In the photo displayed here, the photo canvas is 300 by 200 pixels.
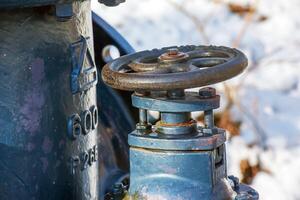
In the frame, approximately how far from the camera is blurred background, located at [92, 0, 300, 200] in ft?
13.5

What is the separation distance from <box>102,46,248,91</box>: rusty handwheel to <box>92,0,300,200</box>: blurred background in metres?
2.27

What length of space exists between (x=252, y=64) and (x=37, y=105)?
11.2 ft

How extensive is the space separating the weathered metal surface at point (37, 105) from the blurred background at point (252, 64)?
233cm

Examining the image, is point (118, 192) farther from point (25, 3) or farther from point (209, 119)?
point (25, 3)

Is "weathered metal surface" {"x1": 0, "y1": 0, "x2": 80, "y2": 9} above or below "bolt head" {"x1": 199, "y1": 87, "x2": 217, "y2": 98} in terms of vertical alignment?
above

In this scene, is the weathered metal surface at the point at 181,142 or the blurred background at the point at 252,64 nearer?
the weathered metal surface at the point at 181,142

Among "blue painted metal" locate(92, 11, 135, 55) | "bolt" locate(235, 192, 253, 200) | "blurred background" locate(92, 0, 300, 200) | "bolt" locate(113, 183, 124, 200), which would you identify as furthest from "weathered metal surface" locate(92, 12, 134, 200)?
"blurred background" locate(92, 0, 300, 200)

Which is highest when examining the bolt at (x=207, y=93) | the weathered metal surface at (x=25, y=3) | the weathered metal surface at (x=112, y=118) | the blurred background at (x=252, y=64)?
the weathered metal surface at (x=25, y=3)

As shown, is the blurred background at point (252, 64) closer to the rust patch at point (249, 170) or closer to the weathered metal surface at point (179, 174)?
the rust patch at point (249, 170)

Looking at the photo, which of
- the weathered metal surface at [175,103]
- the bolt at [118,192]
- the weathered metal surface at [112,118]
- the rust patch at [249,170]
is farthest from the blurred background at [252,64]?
the weathered metal surface at [175,103]

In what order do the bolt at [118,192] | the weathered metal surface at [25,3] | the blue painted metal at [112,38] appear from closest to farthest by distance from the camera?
the weathered metal surface at [25,3], the bolt at [118,192], the blue painted metal at [112,38]

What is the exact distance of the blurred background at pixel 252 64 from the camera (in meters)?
4.13

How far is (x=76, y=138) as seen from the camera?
5.75ft

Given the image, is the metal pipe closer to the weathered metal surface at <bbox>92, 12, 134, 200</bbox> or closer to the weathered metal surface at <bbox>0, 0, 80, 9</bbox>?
the weathered metal surface at <bbox>0, 0, 80, 9</bbox>
